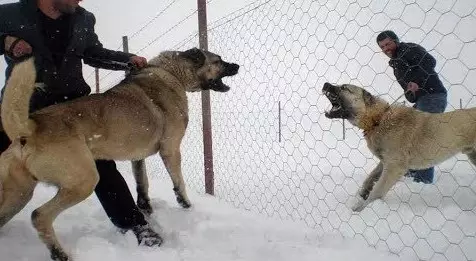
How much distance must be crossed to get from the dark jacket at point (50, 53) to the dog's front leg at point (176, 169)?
895mm

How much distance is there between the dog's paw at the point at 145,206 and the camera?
11.1 ft

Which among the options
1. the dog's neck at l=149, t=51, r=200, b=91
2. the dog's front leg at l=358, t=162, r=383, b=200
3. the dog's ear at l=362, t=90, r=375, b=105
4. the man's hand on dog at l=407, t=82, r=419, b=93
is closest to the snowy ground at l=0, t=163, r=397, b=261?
the dog's front leg at l=358, t=162, r=383, b=200

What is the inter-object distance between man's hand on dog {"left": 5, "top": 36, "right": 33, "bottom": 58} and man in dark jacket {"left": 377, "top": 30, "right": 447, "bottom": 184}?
3.18m

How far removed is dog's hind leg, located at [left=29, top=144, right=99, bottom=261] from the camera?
2.22m

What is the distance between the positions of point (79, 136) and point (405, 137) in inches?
109

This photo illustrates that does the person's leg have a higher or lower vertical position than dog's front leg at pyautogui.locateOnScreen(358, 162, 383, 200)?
higher

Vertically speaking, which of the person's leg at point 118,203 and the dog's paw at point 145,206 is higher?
the person's leg at point 118,203

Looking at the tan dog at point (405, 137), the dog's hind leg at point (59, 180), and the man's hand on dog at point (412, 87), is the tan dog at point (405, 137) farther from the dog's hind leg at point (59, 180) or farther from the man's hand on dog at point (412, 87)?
the dog's hind leg at point (59, 180)

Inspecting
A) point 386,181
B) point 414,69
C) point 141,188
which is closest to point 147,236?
point 141,188

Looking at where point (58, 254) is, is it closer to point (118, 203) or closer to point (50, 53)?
point (118, 203)

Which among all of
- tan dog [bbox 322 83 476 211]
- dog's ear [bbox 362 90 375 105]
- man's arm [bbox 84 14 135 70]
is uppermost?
man's arm [bbox 84 14 135 70]

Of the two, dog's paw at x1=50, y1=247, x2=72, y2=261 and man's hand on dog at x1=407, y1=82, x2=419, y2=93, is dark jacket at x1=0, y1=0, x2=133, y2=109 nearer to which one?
dog's paw at x1=50, y1=247, x2=72, y2=261

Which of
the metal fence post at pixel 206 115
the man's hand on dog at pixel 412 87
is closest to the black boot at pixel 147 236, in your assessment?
the metal fence post at pixel 206 115

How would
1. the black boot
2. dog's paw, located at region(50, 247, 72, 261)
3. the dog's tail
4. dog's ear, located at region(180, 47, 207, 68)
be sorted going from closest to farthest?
the dog's tail < dog's paw, located at region(50, 247, 72, 261) < the black boot < dog's ear, located at region(180, 47, 207, 68)
